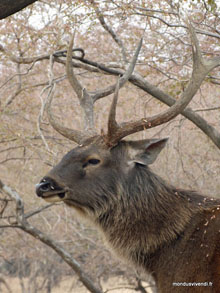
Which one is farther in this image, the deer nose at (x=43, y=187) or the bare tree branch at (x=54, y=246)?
the bare tree branch at (x=54, y=246)

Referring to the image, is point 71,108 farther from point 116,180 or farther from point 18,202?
point 116,180

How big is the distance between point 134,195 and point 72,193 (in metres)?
0.65

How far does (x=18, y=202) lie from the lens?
28.1ft

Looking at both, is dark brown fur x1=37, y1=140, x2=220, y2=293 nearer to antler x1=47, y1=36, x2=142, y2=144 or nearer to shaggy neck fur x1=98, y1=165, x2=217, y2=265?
shaggy neck fur x1=98, y1=165, x2=217, y2=265

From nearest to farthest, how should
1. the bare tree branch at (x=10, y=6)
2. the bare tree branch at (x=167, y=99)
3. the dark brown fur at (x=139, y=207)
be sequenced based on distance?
the bare tree branch at (x=10, y=6)
the dark brown fur at (x=139, y=207)
the bare tree branch at (x=167, y=99)

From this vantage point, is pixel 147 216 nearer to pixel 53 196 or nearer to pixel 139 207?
pixel 139 207

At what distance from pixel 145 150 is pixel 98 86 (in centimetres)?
655

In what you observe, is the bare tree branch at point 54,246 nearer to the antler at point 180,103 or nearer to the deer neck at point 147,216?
the deer neck at point 147,216

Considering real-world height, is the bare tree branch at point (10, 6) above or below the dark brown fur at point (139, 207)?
above

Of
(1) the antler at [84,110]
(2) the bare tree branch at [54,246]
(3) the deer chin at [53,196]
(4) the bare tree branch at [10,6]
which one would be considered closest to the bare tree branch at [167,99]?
(1) the antler at [84,110]

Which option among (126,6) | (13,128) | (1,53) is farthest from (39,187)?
(13,128)

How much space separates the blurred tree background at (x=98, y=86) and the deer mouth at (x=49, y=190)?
1.42m

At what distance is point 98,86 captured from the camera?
11.9 m

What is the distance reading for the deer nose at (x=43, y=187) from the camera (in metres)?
5.12
